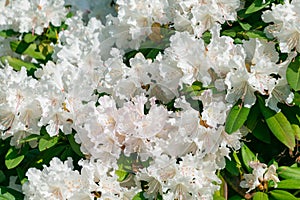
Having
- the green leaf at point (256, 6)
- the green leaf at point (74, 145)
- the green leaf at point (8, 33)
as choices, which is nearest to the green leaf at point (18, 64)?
the green leaf at point (8, 33)

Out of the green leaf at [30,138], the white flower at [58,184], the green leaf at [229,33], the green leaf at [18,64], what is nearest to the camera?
the white flower at [58,184]

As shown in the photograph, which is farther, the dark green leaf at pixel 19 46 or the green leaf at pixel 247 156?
the dark green leaf at pixel 19 46

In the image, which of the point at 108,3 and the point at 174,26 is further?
the point at 108,3

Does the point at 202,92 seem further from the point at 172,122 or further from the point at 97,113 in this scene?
the point at 97,113

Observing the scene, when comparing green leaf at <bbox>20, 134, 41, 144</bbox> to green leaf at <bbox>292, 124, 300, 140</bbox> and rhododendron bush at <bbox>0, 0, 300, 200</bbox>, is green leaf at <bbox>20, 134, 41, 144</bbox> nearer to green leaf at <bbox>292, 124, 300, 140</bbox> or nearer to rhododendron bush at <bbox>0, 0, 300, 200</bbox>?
rhododendron bush at <bbox>0, 0, 300, 200</bbox>

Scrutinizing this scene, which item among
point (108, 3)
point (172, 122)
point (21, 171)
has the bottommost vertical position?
point (108, 3)

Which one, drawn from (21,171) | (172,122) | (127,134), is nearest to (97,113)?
(127,134)

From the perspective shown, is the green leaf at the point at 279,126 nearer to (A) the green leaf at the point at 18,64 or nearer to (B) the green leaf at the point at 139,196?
(B) the green leaf at the point at 139,196

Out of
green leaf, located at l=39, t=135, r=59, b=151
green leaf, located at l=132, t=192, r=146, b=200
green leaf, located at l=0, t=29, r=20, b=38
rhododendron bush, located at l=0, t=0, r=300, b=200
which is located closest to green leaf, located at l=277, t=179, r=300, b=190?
rhododendron bush, located at l=0, t=0, r=300, b=200
